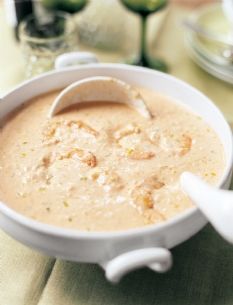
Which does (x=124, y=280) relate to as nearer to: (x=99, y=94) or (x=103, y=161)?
(x=103, y=161)

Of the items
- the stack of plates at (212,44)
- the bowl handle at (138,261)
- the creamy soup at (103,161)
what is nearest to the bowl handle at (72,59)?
the creamy soup at (103,161)

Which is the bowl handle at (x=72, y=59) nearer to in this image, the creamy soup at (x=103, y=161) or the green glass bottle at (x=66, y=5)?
the creamy soup at (x=103, y=161)

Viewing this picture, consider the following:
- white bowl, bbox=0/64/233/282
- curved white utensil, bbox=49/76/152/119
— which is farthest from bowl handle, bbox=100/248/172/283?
curved white utensil, bbox=49/76/152/119

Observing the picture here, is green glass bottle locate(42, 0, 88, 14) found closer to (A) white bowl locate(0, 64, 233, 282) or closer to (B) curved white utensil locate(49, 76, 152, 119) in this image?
(B) curved white utensil locate(49, 76, 152, 119)

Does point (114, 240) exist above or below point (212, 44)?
above

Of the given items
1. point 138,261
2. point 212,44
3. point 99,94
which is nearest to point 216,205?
point 138,261

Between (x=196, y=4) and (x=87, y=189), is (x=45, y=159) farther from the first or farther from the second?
(x=196, y=4)
